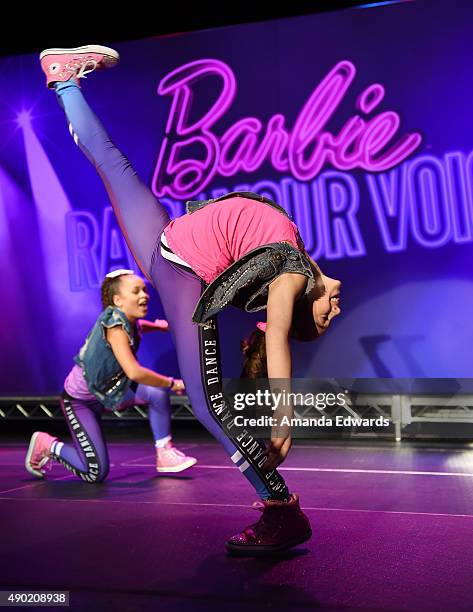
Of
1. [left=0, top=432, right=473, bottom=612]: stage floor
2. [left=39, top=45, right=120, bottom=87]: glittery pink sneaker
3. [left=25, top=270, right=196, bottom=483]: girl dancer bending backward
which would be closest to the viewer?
[left=0, top=432, right=473, bottom=612]: stage floor

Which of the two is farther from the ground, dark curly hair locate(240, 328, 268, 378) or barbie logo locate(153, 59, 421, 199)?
barbie logo locate(153, 59, 421, 199)

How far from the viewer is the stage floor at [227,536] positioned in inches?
70.8

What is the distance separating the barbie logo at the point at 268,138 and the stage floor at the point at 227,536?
100 inches

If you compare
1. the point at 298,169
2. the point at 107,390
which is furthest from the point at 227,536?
the point at 298,169

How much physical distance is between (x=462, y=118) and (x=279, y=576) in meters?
4.42

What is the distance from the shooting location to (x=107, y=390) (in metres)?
3.60

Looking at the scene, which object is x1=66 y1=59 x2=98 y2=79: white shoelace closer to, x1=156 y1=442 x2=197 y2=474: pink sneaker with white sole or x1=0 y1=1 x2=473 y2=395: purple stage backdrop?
x1=156 y1=442 x2=197 y2=474: pink sneaker with white sole

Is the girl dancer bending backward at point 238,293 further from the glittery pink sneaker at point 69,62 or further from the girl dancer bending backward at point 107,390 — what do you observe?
the girl dancer bending backward at point 107,390

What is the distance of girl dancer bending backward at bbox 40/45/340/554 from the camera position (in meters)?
1.90

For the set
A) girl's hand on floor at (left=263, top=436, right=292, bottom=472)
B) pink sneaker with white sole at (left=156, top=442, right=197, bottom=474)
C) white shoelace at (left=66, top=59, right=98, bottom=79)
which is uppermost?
white shoelace at (left=66, top=59, right=98, bottom=79)

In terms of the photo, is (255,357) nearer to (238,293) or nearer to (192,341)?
(192,341)

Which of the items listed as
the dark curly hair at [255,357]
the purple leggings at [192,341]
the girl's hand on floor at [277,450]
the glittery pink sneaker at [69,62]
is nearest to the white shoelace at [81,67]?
the glittery pink sneaker at [69,62]

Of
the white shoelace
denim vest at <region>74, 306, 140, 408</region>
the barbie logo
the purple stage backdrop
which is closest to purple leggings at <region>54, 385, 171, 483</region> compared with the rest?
denim vest at <region>74, 306, 140, 408</region>

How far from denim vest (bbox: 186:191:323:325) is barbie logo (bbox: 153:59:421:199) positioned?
396 cm
